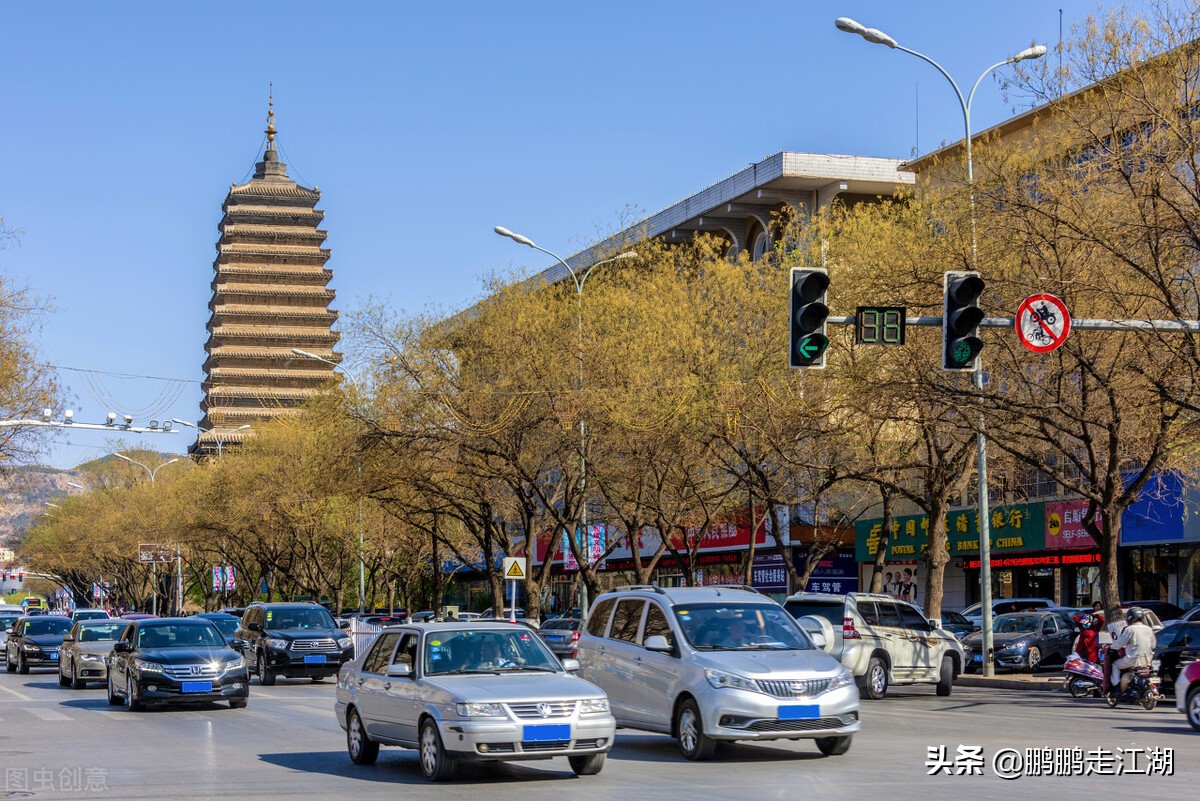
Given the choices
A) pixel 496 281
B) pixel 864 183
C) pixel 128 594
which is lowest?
pixel 128 594

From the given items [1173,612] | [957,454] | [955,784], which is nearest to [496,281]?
[957,454]

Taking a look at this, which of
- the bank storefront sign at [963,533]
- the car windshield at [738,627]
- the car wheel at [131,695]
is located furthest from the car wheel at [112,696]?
the bank storefront sign at [963,533]

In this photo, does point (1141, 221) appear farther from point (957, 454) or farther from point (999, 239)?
point (957, 454)

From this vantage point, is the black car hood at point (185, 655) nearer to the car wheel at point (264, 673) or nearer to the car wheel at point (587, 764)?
the car wheel at point (264, 673)

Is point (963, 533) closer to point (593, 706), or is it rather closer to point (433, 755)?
point (593, 706)

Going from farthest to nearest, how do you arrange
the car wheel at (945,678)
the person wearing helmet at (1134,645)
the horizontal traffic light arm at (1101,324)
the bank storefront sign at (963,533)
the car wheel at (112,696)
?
the bank storefront sign at (963,533) → the car wheel at (945,678) → the car wheel at (112,696) → the person wearing helmet at (1134,645) → the horizontal traffic light arm at (1101,324)

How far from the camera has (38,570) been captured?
13638cm

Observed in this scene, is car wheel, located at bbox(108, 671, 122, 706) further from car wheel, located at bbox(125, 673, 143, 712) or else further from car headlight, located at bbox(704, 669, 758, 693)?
car headlight, located at bbox(704, 669, 758, 693)

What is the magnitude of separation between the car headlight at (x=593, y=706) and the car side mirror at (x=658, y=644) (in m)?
1.86

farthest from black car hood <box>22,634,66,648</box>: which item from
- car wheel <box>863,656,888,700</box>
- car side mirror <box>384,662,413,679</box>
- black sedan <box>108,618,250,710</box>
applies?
Result: car side mirror <box>384,662,413,679</box>

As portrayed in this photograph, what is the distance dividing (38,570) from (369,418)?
359 ft

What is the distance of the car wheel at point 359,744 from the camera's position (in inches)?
575

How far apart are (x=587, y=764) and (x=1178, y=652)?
53.8 feet

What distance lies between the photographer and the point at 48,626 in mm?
39812
